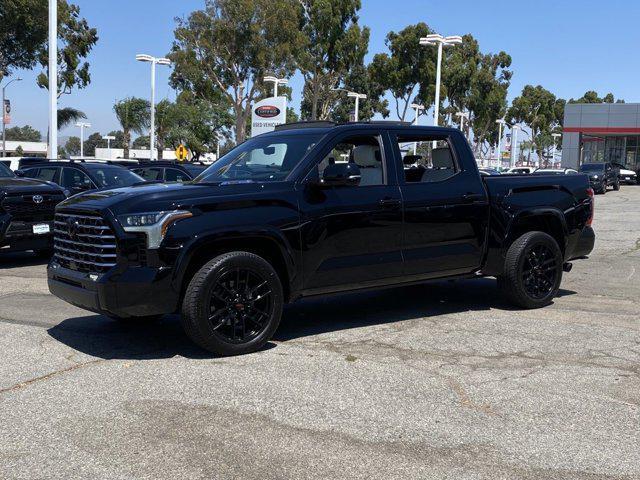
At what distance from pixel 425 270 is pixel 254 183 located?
2.02 m

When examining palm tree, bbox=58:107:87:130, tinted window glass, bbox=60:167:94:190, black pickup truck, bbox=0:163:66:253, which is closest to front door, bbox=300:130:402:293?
black pickup truck, bbox=0:163:66:253

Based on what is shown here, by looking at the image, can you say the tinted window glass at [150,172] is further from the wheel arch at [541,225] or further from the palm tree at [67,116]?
the palm tree at [67,116]

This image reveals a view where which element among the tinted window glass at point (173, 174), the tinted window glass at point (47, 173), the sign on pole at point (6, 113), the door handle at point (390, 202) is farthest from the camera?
the sign on pole at point (6, 113)

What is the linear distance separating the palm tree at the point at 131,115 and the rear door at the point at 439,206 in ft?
205

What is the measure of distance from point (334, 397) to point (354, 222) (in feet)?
6.43

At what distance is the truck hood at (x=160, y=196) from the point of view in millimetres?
5512

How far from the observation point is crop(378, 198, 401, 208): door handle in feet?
21.5

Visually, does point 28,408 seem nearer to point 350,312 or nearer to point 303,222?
point 303,222

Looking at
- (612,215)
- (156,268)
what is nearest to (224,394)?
(156,268)

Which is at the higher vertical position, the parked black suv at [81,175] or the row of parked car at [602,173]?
the row of parked car at [602,173]

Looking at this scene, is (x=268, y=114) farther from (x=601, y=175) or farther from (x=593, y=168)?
(x=593, y=168)

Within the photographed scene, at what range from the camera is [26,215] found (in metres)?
10.5

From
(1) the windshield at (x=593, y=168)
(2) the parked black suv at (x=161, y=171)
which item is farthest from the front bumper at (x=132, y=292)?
(1) the windshield at (x=593, y=168)

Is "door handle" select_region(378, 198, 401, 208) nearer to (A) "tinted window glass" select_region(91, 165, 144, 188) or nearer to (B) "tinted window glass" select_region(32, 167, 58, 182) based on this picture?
(A) "tinted window glass" select_region(91, 165, 144, 188)
